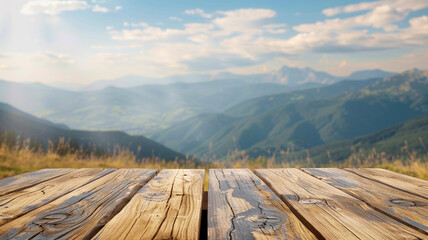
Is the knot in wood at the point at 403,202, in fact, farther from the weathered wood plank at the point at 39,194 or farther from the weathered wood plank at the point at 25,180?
the weathered wood plank at the point at 25,180

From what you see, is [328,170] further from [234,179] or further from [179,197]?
[179,197]

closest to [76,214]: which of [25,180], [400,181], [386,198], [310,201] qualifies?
[25,180]

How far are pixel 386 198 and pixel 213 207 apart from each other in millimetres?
906

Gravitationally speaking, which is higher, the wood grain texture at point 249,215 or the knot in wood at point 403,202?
Answer: the wood grain texture at point 249,215

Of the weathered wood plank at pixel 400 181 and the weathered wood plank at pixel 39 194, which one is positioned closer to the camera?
the weathered wood plank at pixel 39 194

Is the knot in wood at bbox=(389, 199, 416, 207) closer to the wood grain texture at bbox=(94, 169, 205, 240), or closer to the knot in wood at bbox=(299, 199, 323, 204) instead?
the knot in wood at bbox=(299, 199, 323, 204)

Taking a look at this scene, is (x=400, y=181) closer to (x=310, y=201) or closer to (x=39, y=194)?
(x=310, y=201)

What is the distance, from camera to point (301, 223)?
1131 mm

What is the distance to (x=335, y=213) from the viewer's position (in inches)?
→ 48.9

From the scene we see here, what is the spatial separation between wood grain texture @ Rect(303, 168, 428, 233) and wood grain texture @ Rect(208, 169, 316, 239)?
17.7 inches

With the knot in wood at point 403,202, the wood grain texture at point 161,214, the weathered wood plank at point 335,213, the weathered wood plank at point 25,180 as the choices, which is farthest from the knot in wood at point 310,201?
the weathered wood plank at point 25,180

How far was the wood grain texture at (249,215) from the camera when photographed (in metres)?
1.01

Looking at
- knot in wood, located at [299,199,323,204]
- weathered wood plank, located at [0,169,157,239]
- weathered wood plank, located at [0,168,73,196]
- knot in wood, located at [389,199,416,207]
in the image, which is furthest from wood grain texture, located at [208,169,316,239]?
weathered wood plank, located at [0,168,73,196]

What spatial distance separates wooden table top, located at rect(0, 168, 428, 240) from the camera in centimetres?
104
